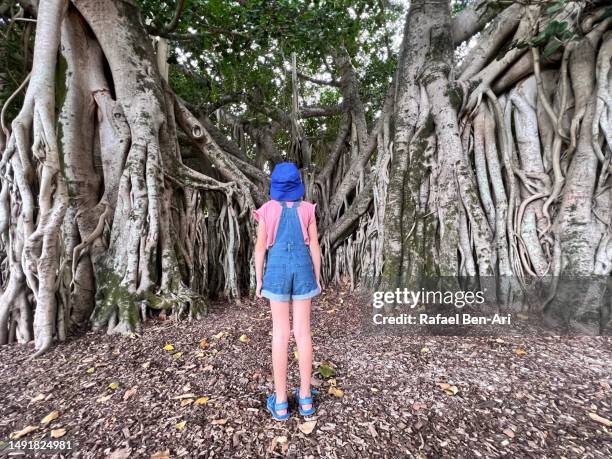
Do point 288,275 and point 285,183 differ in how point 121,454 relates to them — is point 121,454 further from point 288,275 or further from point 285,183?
point 285,183

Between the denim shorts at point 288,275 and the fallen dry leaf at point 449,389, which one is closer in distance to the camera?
the denim shorts at point 288,275

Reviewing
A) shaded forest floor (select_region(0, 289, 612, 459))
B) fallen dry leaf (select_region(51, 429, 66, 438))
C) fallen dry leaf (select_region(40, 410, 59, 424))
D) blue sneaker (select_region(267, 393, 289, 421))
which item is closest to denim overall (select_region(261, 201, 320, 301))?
blue sneaker (select_region(267, 393, 289, 421))

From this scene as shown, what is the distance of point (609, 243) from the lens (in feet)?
7.72

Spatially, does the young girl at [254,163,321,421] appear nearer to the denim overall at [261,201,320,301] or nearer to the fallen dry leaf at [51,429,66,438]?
the denim overall at [261,201,320,301]

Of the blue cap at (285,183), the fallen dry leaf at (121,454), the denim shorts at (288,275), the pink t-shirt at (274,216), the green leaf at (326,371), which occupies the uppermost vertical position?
the blue cap at (285,183)

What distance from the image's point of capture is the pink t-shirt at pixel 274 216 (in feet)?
4.75

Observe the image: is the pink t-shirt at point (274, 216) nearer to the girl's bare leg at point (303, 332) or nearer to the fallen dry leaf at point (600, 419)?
the girl's bare leg at point (303, 332)

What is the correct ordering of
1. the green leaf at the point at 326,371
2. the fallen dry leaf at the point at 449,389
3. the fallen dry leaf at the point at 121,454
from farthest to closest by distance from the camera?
the green leaf at the point at 326,371
the fallen dry leaf at the point at 449,389
the fallen dry leaf at the point at 121,454

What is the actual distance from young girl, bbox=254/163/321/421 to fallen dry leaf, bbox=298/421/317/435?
56mm

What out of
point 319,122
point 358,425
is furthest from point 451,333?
point 319,122

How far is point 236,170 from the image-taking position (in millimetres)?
3943

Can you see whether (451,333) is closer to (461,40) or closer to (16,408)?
(16,408)

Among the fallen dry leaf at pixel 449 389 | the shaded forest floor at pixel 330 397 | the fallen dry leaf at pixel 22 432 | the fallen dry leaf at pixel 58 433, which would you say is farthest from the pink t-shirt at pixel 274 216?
the fallen dry leaf at pixel 22 432

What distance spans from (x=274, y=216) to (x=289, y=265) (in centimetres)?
25
